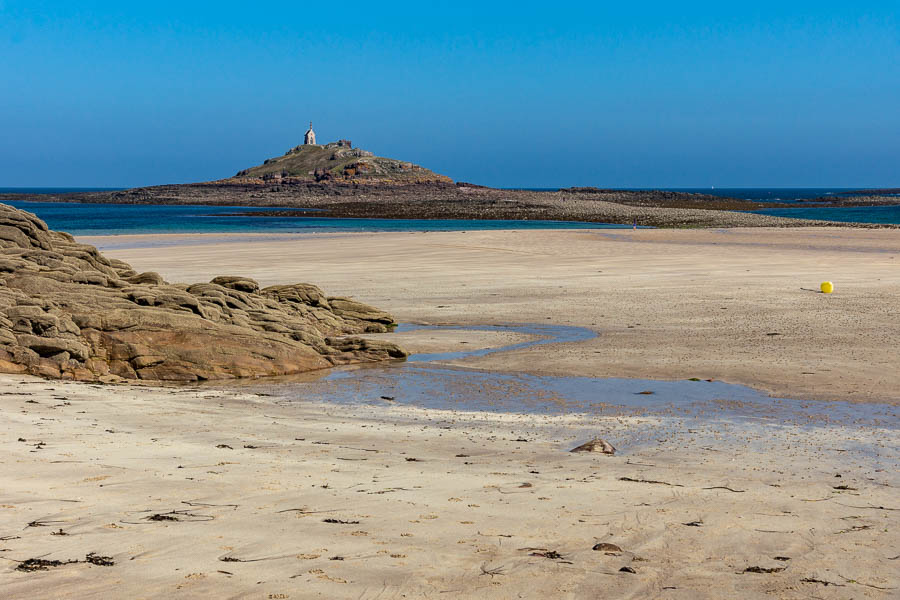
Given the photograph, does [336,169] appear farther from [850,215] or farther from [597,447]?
[597,447]

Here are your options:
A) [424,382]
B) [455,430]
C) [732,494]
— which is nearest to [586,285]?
[424,382]

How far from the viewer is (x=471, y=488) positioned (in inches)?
275

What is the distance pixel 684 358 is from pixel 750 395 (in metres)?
2.68

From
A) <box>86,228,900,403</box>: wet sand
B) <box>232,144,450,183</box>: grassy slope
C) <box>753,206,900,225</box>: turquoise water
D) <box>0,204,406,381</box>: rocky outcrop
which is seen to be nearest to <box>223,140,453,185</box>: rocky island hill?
<box>232,144,450,183</box>: grassy slope

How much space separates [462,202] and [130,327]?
100 metres

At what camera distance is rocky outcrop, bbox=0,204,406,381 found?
12281mm

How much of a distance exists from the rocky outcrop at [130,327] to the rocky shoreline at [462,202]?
178 feet

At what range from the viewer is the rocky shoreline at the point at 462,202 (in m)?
73.4

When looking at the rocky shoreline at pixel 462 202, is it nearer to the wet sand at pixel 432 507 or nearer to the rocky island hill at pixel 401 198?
the rocky island hill at pixel 401 198

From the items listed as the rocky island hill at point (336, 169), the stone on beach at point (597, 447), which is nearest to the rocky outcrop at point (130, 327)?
the stone on beach at point (597, 447)

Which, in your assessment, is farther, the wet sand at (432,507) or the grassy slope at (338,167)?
the grassy slope at (338,167)

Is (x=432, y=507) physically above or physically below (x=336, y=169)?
below

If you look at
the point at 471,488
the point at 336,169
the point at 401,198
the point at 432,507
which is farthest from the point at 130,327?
the point at 336,169

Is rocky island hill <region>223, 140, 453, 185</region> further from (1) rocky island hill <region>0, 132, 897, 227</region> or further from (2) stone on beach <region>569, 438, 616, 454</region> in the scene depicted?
(2) stone on beach <region>569, 438, 616, 454</region>
